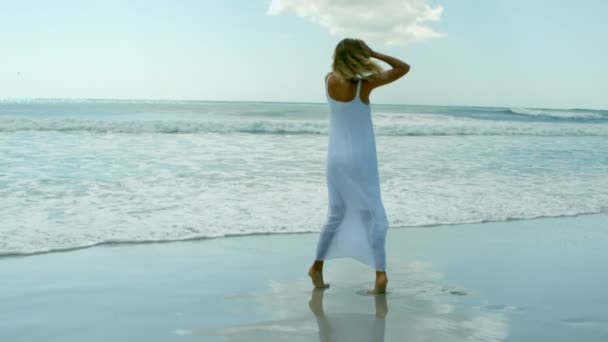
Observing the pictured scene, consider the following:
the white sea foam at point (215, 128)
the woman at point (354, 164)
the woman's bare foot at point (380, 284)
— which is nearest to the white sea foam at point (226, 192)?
the woman at point (354, 164)

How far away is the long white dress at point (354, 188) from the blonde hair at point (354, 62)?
0.09 metres

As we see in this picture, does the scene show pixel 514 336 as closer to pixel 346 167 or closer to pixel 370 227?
pixel 370 227

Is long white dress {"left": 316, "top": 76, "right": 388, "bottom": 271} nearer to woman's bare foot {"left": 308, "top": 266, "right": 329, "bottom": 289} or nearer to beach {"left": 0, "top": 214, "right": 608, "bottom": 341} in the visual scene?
woman's bare foot {"left": 308, "top": 266, "right": 329, "bottom": 289}

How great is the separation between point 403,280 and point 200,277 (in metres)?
1.57

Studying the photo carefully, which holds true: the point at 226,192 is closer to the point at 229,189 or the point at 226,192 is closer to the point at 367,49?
the point at 229,189

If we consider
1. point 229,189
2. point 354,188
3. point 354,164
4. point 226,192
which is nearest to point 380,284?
point 354,188

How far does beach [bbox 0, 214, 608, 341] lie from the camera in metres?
3.22

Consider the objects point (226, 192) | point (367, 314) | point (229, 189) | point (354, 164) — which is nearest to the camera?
point (367, 314)

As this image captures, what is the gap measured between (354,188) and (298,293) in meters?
0.86

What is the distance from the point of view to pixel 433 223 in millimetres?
6414

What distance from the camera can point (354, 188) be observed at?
150 inches

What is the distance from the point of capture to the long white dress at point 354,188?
3762 millimetres

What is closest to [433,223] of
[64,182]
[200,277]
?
[200,277]

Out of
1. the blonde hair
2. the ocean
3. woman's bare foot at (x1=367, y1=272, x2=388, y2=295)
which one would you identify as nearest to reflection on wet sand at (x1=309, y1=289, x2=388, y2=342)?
woman's bare foot at (x1=367, y1=272, x2=388, y2=295)
